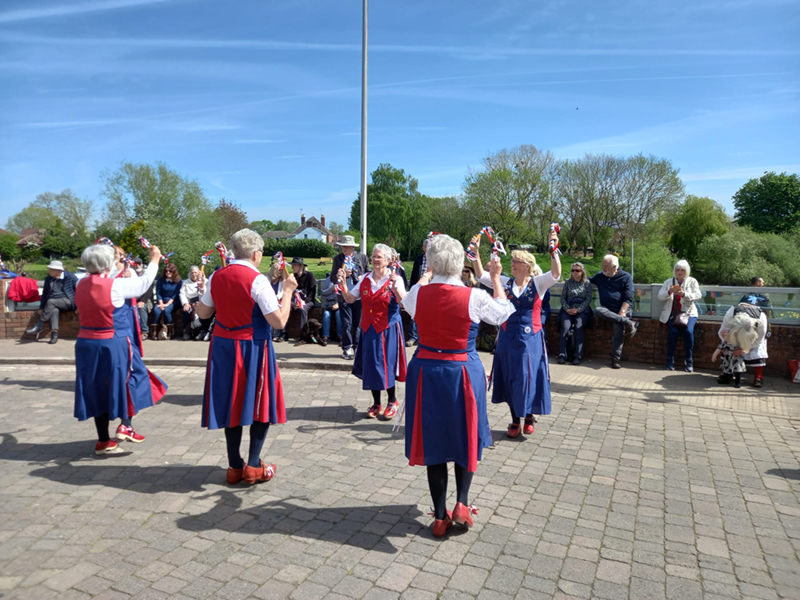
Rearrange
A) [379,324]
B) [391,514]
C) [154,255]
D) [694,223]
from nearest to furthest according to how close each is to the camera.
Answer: [391,514]
[154,255]
[379,324]
[694,223]

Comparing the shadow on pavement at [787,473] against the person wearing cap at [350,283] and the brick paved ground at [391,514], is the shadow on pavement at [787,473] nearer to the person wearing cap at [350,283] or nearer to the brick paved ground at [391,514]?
the brick paved ground at [391,514]

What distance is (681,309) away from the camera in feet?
31.0

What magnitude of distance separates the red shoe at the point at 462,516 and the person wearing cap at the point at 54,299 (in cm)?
1114

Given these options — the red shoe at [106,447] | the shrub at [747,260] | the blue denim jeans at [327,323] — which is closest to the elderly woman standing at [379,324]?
the red shoe at [106,447]

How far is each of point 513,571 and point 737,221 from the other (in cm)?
6844

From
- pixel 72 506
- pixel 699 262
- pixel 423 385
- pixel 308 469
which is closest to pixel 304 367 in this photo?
pixel 308 469

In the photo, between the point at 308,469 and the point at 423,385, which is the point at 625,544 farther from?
the point at 308,469

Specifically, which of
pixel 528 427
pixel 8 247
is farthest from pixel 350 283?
pixel 8 247

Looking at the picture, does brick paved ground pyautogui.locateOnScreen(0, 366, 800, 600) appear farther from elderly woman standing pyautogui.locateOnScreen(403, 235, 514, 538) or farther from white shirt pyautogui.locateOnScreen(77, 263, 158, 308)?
white shirt pyautogui.locateOnScreen(77, 263, 158, 308)

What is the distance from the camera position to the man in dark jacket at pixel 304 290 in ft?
38.4

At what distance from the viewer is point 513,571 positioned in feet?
11.5

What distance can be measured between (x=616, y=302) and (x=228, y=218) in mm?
58075

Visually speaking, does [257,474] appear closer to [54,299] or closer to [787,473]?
[787,473]

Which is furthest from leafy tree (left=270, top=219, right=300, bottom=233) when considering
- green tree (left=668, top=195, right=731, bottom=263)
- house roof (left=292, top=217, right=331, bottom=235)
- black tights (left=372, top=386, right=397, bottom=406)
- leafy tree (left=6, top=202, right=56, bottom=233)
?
black tights (left=372, top=386, right=397, bottom=406)
